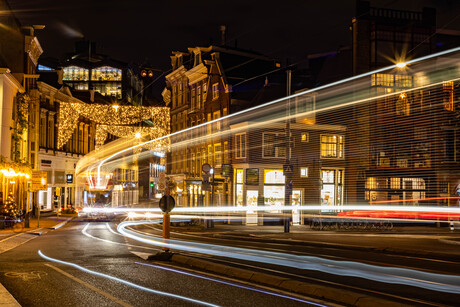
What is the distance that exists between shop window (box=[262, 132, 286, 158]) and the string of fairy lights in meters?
10.7

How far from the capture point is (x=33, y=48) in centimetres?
4788

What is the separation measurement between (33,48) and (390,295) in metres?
44.2

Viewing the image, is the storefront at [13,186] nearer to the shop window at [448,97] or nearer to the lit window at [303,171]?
the lit window at [303,171]

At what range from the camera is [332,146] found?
41.2m

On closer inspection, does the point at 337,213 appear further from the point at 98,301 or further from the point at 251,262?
the point at 98,301

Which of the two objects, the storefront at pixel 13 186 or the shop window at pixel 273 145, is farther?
the shop window at pixel 273 145

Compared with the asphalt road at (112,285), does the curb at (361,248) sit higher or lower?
lower

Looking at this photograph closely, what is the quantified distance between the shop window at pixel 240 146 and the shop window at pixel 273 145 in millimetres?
1851

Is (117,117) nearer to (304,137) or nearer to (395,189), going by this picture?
(304,137)

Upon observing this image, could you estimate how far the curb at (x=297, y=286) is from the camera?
894 centimetres

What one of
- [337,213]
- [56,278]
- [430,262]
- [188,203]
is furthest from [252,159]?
[56,278]

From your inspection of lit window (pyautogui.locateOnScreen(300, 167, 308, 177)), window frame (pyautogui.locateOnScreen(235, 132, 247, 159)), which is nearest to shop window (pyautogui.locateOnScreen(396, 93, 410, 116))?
lit window (pyautogui.locateOnScreen(300, 167, 308, 177))

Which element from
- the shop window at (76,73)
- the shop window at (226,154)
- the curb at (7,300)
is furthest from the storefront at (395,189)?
the shop window at (76,73)

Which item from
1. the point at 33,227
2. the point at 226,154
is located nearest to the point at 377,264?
the point at 33,227
